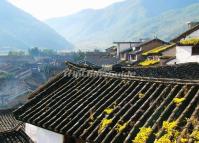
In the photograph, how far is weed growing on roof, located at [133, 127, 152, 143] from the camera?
27.7ft

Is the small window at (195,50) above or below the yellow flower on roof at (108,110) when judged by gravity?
above

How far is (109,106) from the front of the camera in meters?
10.8

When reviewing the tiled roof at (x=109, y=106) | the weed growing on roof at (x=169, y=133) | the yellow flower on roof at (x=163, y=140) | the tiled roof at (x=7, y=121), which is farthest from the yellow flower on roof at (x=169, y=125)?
the tiled roof at (x=7, y=121)

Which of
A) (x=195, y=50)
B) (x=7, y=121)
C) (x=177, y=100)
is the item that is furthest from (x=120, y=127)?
(x=7, y=121)

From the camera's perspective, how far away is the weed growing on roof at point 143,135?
8456 mm

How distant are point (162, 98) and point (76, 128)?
2501mm

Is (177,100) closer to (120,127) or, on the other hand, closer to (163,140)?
(120,127)

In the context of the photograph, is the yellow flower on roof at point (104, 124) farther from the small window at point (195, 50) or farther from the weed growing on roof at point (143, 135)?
the small window at point (195, 50)

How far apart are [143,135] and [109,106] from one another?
234 centimetres

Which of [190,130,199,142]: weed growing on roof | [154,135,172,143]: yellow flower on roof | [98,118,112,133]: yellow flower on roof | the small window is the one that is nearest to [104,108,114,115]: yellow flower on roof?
[98,118,112,133]: yellow flower on roof

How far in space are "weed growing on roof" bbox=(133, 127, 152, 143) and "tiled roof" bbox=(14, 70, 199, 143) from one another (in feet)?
0.37

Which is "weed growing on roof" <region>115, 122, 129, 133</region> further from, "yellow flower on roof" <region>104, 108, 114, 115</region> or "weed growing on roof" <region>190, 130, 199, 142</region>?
"weed growing on roof" <region>190, 130, 199, 142</region>

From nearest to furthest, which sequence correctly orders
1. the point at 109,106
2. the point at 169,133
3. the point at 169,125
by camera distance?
the point at 169,133 → the point at 169,125 → the point at 109,106

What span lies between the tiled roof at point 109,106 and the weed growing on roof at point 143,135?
0.11 m
